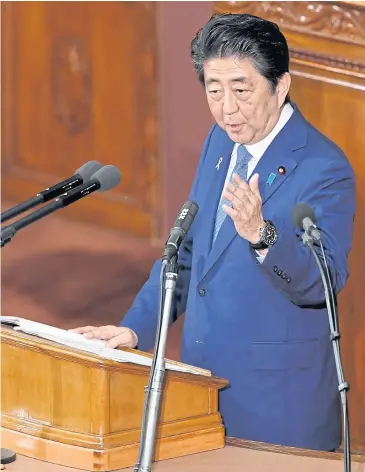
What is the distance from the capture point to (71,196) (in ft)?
7.86

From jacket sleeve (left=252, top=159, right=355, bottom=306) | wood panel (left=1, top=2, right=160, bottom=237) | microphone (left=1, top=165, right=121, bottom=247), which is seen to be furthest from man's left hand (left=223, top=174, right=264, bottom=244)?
wood panel (left=1, top=2, right=160, bottom=237)

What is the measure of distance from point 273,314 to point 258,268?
171 millimetres

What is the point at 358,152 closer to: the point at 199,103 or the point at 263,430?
the point at 199,103

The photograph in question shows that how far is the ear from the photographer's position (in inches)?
122

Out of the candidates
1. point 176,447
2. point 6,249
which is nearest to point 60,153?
point 6,249

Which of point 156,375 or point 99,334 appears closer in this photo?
point 156,375

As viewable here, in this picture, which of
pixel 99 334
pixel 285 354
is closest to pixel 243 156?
pixel 285 354

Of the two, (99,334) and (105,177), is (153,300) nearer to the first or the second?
(99,334)

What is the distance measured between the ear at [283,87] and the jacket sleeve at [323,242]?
26 centimetres

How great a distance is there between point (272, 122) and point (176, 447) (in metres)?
1.10

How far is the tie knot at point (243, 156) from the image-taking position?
3182 millimetres

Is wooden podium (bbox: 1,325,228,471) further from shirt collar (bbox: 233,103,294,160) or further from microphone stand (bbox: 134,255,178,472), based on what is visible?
shirt collar (bbox: 233,103,294,160)

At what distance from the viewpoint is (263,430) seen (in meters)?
3.11

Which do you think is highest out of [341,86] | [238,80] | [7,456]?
[341,86]
